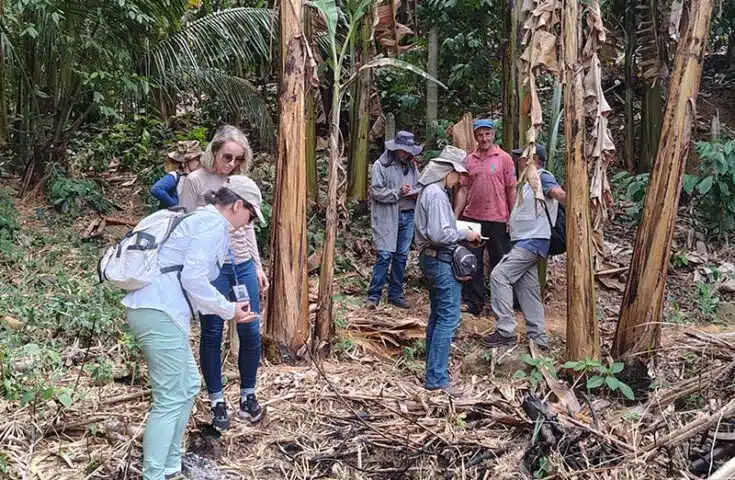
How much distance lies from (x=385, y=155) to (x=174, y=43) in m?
3.73

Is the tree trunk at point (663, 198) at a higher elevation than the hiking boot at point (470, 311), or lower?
higher

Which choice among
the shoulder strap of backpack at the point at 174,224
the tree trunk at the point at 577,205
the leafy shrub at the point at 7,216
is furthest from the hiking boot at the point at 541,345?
the leafy shrub at the point at 7,216

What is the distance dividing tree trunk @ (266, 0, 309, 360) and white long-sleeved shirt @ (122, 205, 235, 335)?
1696 mm

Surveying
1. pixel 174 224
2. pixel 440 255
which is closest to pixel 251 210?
pixel 174 224

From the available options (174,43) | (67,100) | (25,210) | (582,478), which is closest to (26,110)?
(67,100)

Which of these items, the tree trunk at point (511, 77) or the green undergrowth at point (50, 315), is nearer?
the green undergrowth at point (50, 315)

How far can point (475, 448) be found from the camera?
3.76 meters

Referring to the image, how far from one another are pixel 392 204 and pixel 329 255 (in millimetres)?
1854

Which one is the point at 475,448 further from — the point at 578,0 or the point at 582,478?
the point at 578,0

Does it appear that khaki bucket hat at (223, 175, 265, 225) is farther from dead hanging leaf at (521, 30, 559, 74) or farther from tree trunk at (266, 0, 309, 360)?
dead hanging leaf at (521, 30, 559, 74)

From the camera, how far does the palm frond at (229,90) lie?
30.3 feet

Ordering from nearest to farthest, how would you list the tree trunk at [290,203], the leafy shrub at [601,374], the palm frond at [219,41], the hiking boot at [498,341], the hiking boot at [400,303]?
the leafy shrub at [601,374] → the tree trunk at [290,203] → the hiking boot at [498,341] → the hiking boot at [400,303] → the palm frond at [219,41]

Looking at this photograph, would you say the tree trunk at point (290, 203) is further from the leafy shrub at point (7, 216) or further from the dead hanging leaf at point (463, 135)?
the leafy shrub at point (7, 216)

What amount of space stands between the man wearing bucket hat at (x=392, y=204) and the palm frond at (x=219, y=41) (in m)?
3.05
